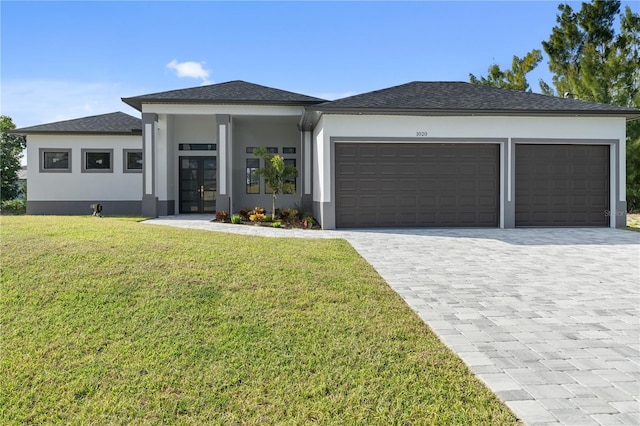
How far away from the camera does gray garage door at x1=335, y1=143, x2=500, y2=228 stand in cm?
1226

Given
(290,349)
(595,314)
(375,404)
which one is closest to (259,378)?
(290,349)

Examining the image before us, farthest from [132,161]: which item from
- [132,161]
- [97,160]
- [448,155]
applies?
[448,155]

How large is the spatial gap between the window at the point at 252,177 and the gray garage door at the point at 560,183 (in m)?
9.95

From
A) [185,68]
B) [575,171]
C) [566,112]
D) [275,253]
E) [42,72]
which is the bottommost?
[275,253]

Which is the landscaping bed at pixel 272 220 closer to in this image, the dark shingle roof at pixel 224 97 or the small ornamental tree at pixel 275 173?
the small ornamental tree at pixel 275 173

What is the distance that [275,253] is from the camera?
694 centimetres

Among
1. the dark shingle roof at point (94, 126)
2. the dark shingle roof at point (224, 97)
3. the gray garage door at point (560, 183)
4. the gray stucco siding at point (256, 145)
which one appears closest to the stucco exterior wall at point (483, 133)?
the gray garage door at point (560, 183)

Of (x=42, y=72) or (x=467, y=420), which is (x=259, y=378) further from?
(x=42, y=72)

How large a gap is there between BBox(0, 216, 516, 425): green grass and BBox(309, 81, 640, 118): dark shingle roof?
7074mm

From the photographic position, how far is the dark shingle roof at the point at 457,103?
11734 mm

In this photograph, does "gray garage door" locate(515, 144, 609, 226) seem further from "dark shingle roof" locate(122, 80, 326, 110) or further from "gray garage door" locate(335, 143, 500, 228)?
"dark shingle roof" locate(122, 80, 326, 110)

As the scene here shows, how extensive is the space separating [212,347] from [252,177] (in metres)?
14.0

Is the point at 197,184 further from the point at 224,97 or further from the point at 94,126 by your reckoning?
the point at 94,126

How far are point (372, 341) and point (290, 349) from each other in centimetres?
75
